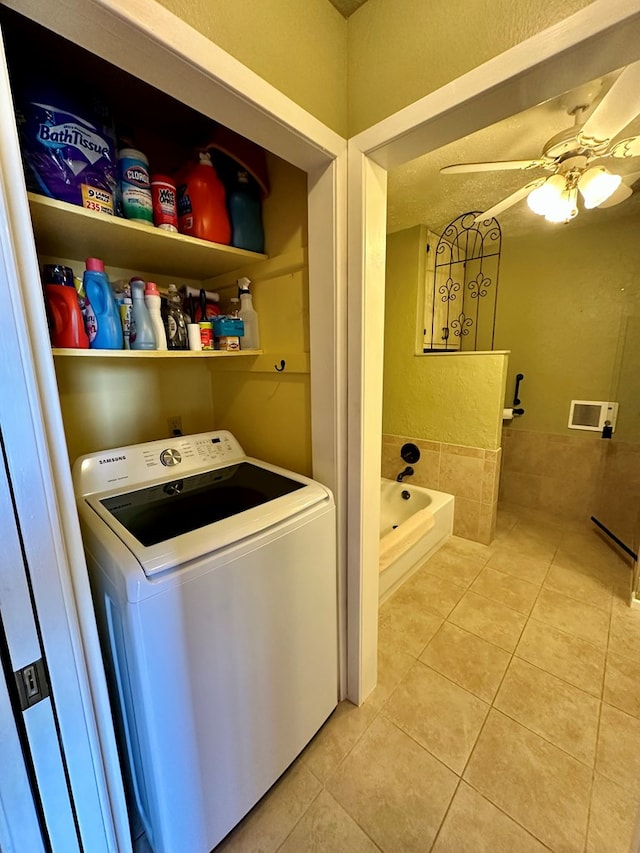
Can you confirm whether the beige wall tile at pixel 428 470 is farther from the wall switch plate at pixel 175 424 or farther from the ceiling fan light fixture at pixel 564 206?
the wall switch plate at pixel 175 424

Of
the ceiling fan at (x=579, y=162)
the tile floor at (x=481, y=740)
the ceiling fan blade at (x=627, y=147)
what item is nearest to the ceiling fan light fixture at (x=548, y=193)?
the ceiling fan at (x=579, y=162)

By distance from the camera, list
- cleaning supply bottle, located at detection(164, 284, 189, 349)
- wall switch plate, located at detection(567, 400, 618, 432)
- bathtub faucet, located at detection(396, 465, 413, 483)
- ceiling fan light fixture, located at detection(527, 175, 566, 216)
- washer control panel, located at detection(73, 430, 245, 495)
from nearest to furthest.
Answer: washer control panel, located at detection(73, 430, 245, 495), cleaning supply bottle, located at detection(164, 284, 189, 349), ceiling fan light fixture, located at detection(527, 175, 566, 216), wall switch plate, located at detection(567, 400, 618, 432), bathtub faucet, located at detection(396, 465, 413, 483)

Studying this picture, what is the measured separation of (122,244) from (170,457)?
0.74 m

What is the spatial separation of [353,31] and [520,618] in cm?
252

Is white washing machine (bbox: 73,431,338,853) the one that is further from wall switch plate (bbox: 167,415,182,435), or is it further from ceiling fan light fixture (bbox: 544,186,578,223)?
ceiling fan light fixture (bbox: 544,186,578,223)

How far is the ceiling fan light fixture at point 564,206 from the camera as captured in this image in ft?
5.16

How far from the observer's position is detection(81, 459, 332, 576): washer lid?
31.3 inches

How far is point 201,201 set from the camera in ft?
3.72

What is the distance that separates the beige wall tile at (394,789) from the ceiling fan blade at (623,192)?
2.57 meters

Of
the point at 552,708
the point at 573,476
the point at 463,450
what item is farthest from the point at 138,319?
the point at 573,476

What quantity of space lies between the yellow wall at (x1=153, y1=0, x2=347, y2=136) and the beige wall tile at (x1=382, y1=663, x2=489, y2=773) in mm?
2064

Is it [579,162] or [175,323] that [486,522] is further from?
[175,323]

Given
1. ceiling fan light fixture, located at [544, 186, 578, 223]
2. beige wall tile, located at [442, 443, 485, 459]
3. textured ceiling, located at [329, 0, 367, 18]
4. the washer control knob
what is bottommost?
beige wall tile, located at [442, 443, 485, 459]

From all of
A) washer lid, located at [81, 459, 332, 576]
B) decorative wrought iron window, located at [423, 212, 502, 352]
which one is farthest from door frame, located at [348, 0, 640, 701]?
decorative wrought iron window, located at [423, 212, 502, 352]
